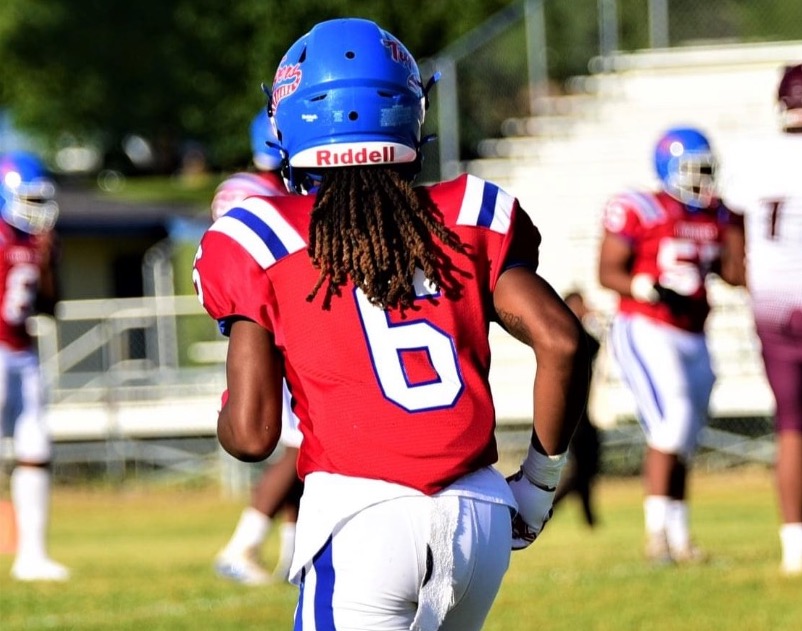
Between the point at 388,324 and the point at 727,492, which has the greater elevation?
the point at 388,324

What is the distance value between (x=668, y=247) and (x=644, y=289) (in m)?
0.27

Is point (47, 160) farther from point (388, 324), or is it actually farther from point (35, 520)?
point (388, 324)

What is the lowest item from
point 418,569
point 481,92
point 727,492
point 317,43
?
point 727,492

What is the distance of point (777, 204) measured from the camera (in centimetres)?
754

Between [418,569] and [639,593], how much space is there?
162 inches

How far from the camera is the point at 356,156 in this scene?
3.44 metres

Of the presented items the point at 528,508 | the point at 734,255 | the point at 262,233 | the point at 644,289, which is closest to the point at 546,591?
the point at 644,289

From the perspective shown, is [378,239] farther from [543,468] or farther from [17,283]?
[17,283]

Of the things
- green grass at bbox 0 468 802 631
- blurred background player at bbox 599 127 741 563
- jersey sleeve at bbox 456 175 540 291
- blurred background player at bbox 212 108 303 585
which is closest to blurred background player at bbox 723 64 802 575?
green grass at bbox 0 468 802 631

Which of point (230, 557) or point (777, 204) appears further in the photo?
point (230, 557)

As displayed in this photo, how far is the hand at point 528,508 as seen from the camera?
3.49 metres

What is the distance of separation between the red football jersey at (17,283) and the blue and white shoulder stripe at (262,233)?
6214 millimetres

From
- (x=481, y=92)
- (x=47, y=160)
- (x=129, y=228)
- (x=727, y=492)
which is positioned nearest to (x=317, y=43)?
(x=727, y=492)

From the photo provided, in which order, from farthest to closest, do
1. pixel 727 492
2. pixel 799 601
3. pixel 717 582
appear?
1. pixel 727 492
2. pixel 717 582
3. pixel 799 601
